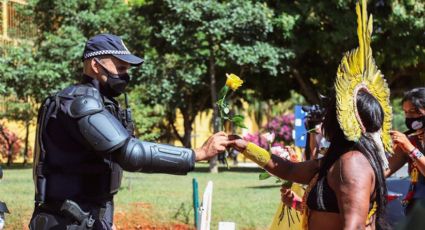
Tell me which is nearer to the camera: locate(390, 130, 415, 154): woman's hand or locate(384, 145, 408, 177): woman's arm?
locate(390, 130, 415, 154): woman's hand

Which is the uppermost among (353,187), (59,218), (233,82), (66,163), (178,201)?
(233,82)

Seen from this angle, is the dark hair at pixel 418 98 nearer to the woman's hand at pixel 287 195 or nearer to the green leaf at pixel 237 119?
the woman's hand at pixel 287 195

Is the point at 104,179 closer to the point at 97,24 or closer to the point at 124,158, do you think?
the point at 124,158

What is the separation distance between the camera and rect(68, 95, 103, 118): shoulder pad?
153 inches

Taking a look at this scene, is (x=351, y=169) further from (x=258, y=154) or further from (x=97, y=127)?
(x=97, y=127)

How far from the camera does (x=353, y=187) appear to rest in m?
3.69

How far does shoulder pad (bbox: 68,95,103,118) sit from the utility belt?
0.49 meters

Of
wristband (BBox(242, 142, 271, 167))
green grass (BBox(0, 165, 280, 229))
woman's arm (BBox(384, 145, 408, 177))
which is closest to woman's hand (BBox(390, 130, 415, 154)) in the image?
woman's arm (BBox(384, 145, 408, 177))

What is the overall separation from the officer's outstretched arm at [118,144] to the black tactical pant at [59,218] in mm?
338

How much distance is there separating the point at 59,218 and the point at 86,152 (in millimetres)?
401

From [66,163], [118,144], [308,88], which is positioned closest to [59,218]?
[66,163]

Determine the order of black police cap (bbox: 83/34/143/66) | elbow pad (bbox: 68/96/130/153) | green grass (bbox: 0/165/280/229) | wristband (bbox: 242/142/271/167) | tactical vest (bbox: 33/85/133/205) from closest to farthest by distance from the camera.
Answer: elbow pad (bbox: 68/96/130/153)
tactical vest (bbox: 33/85/133/205)
black police cap (bbox: 83/34/143/66)
wristband (bbox: 242/142/271/167)
green grass (bbox: 0/165/280/229)

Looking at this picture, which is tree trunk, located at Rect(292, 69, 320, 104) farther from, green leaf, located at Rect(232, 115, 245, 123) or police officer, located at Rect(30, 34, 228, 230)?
police officer, located at Rect(30, 34, 228, 230)

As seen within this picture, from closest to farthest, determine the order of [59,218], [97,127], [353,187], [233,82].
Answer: [353,187]
[97,127]
[59,218]
[233,82]
